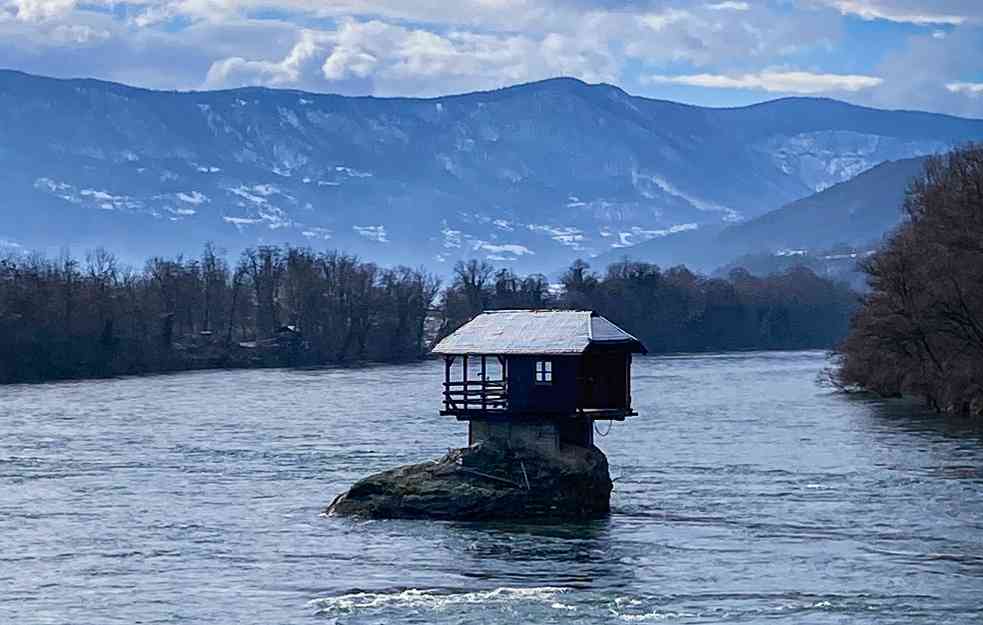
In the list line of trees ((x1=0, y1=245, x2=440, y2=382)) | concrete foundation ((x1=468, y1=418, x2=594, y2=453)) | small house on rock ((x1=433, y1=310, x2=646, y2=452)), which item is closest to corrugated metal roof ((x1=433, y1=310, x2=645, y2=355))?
small house on rock ((x1=433, y1=310, x2=646, y2=452))

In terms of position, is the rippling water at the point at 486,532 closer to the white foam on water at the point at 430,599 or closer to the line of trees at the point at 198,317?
the white foam on water at the point at 430,599

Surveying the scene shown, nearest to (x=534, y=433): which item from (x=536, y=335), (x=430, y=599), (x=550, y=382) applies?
(x=550, y=382)

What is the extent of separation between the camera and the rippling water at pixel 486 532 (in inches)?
1526

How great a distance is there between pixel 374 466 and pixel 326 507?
11526mm

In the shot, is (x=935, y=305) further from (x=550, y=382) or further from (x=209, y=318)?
(x=209, y=318)

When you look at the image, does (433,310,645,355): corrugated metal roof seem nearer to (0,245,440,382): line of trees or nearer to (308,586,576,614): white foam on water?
(308,586,576,614): white foam on water

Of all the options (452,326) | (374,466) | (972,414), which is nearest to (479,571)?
(374,466)

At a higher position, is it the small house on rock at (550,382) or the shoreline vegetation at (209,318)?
the shoreline vegetation at (209,318)

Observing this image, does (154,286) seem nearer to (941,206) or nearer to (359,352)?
(359,352)

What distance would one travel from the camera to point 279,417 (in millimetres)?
92312

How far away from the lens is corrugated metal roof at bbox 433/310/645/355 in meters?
52.2

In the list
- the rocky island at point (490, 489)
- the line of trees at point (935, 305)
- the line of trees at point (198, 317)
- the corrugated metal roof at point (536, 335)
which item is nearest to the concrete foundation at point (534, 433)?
the rocky island at point (490, 489)

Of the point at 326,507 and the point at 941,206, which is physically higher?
the point at 941,206

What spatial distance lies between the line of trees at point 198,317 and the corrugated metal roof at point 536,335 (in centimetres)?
8771
